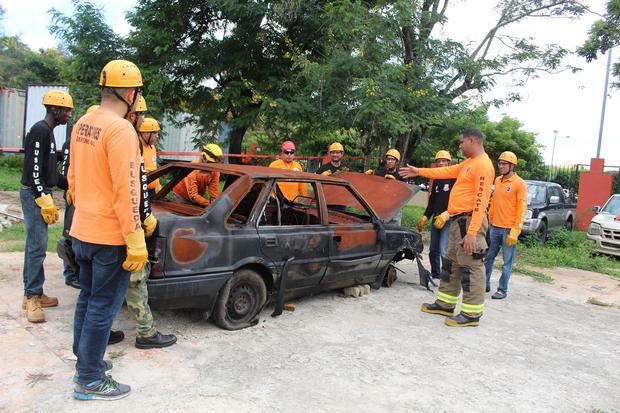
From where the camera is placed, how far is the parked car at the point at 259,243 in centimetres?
385

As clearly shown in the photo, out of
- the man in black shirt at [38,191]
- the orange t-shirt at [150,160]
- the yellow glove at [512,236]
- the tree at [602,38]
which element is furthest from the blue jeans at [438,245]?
the tree at [602,38]

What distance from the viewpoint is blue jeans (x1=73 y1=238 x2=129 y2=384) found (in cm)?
288

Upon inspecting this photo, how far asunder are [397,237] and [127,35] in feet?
27.9

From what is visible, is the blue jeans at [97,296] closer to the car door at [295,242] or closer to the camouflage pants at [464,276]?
the car door at [295,242]

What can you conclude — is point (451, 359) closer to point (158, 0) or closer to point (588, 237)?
point (588, 237)

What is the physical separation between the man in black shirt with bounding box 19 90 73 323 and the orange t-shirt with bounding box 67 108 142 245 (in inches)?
52.4

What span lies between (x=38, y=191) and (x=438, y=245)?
15.7 ft

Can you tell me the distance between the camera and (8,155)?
61.8 ft

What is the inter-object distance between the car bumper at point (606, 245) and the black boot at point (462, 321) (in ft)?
22.5

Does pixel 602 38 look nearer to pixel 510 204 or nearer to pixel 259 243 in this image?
pixel 510 204

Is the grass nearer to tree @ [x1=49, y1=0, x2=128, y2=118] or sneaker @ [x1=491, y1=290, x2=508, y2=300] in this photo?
tree @ [x1=49, y1=0, x2=128, y2=118]

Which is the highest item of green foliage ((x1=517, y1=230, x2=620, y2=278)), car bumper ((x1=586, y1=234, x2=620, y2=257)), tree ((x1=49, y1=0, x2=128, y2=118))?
tree ((x1=49, y1=0, x2=128, y2=118))

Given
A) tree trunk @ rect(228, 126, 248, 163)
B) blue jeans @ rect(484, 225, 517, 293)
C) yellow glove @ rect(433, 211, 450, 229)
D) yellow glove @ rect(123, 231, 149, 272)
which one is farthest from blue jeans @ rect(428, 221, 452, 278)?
tree trunk @ rect(228, 126, 248, 163)

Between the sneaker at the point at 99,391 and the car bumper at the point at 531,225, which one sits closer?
the sneaker at the point at 99,391
